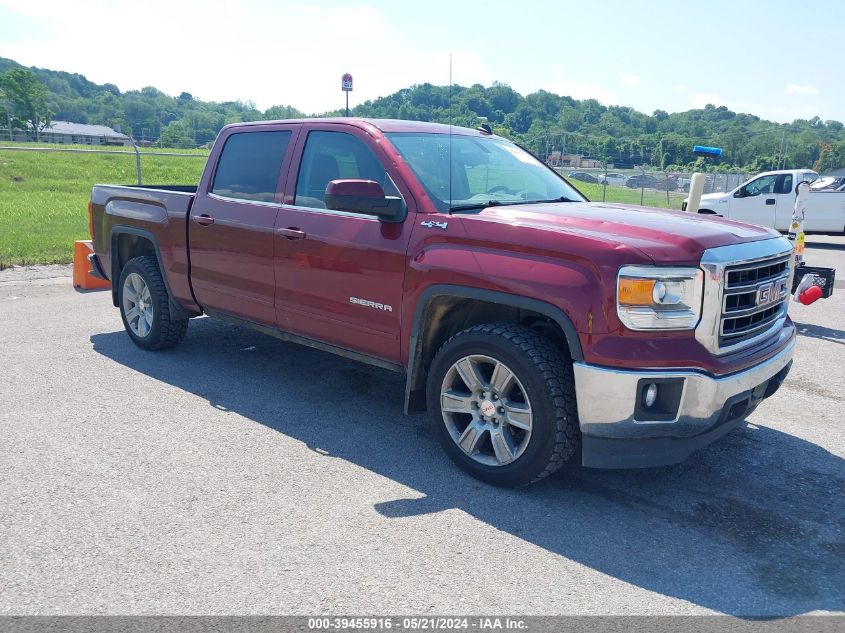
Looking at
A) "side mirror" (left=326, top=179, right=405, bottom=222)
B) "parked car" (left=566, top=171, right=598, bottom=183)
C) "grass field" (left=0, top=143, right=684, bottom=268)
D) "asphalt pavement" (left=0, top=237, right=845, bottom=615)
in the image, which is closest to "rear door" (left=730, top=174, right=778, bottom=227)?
"grass field" (left=0, top=143, right=684, bottom=268)

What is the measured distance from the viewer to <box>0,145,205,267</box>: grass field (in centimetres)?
1202

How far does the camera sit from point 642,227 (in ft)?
12.5

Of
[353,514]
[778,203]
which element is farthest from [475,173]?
[778,203]

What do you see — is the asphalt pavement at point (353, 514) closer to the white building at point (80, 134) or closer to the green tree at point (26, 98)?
the white building at point (80, 134)

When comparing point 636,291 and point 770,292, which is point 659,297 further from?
point 770,292

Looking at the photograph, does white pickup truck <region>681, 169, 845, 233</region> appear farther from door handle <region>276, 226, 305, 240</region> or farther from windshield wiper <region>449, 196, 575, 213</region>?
door handle <region>276, 226, 305, 240</region>

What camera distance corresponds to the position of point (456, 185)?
4.56 m

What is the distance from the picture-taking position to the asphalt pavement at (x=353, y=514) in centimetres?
301

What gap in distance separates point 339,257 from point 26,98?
9504 centimetres

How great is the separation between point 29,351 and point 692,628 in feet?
18.9

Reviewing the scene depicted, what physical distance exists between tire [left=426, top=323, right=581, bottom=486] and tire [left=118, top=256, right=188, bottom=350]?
3.03m

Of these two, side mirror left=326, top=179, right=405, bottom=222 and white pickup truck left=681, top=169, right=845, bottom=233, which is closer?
side mirror left=326, top=179, right=405, bottom=222

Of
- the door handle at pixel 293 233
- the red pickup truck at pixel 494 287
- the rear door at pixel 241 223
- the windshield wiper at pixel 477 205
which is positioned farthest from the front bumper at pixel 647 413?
the rear door at pixel 241 223

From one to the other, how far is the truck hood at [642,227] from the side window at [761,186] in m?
14.7
